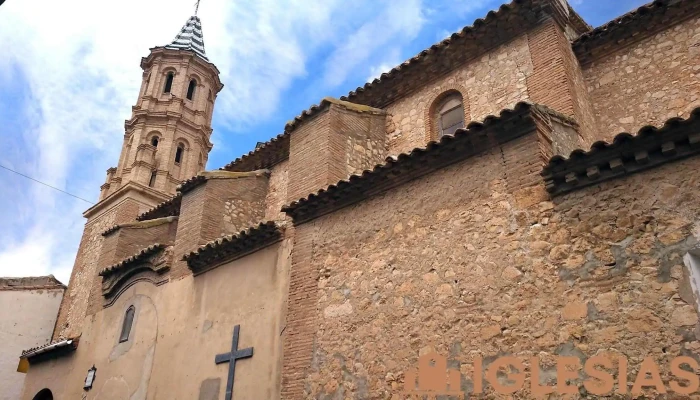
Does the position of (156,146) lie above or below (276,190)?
above

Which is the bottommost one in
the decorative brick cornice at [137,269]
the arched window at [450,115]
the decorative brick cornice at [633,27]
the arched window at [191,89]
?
the decorative brick cornice at [137,269]

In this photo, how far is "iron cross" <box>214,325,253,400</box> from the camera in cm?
798

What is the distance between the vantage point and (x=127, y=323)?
11.1 m

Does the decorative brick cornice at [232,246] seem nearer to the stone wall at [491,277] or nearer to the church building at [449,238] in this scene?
the church building at [449,238]

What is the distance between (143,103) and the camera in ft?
66.0

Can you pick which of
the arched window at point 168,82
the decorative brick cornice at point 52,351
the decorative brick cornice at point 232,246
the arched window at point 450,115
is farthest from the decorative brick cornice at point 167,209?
the arched window at point 168,82

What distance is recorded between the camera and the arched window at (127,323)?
11.0 metres

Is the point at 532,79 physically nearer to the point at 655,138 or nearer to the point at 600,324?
the point at 655,138

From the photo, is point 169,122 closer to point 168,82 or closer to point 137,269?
point 168,82

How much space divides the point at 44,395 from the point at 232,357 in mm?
7851

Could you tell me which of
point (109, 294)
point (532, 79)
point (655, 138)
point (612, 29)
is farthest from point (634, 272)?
point (109, 294)

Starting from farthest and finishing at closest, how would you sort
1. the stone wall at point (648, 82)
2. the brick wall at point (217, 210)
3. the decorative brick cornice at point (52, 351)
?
the decorative brick cornice at point (52, 351), the brick wall at point (217, 210), the stone wall at point (648, 82)

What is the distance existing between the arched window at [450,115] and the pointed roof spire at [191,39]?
15767 millimetres

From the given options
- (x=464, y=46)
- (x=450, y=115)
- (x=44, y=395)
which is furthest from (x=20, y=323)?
(x=464, y=46)
